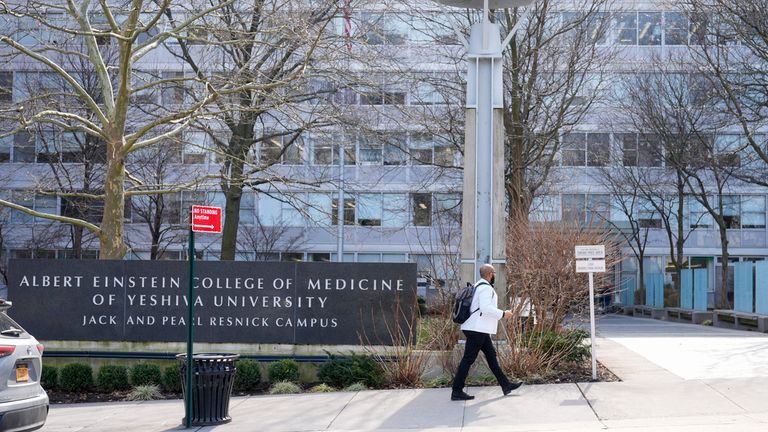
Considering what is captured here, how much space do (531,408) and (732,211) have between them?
36712mm

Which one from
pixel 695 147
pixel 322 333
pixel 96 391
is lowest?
pixel 96 391

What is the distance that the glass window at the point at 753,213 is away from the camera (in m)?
44.8

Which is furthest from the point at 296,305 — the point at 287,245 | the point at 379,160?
the point at 287,245

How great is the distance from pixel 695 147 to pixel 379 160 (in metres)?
13.3

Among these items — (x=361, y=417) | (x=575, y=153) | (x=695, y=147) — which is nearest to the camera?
(x=361, y=417)

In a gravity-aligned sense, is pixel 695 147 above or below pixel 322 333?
above

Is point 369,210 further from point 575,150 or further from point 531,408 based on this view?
point 531,408

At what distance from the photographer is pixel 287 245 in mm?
41656

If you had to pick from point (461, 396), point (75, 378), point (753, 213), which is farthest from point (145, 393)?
point (753, 213)

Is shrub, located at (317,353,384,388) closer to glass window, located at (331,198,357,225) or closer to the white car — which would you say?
the white car

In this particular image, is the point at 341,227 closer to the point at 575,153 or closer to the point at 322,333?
the point at 575,153

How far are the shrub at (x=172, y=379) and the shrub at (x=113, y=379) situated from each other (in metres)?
0.78

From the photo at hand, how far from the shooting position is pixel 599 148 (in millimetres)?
37125

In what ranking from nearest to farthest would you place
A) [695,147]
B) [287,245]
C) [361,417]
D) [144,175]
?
[361,417] < [144,175] < [695,147] < [287,245]
